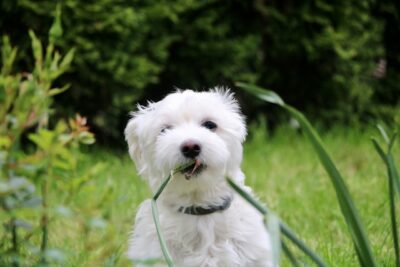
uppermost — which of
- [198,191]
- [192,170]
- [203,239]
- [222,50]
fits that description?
[192,170]

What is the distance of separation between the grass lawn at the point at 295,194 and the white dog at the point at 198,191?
9.7 inches

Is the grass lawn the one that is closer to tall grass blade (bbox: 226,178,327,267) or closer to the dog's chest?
the dog's chest

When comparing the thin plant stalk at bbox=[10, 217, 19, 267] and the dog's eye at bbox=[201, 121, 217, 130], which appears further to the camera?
the dog's eye at bbox=[201, 121, 217, 130]

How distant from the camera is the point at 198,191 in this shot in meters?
3.05

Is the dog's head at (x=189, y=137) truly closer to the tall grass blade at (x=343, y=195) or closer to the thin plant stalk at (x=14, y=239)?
the tall grass blade at (x=343, y=195)

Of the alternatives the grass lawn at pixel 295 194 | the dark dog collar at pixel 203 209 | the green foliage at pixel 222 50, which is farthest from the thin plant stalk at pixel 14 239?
the green foliage at pixel 222 50

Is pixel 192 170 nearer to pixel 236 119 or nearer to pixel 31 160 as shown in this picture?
pixel 236 119

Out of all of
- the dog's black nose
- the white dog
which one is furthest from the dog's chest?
the dog's black nose

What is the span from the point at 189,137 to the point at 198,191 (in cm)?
29

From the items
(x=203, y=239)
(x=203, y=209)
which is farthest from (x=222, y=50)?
(x=203, y=239)

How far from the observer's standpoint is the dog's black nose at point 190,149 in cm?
287

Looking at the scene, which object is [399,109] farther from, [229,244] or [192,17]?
[229,244]

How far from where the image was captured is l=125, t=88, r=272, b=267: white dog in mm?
2924

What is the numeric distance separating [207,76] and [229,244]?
422cm
